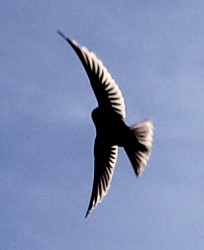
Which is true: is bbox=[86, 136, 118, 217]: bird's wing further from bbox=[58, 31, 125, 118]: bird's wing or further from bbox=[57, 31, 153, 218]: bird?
bbox=[58, 31, 125, 118]: bird's wing

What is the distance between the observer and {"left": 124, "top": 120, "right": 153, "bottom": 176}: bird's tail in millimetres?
8680

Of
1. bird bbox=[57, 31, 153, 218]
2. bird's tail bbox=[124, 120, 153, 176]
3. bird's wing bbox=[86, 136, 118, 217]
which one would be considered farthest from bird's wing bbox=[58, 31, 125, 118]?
bird's wing bbox=[86, 136, 118, 217]

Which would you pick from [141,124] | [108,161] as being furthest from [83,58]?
[108,161]

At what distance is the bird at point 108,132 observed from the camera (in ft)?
26.5

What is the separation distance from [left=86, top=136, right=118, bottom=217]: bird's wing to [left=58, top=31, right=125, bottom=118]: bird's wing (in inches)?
37.6

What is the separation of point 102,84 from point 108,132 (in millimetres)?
733

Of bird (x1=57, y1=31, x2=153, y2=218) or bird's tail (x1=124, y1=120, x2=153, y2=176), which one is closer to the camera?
bird (x1=57, y1=31, x2=153, y2=218)

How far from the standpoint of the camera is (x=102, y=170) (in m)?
9.34

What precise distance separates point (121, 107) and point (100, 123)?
385mm

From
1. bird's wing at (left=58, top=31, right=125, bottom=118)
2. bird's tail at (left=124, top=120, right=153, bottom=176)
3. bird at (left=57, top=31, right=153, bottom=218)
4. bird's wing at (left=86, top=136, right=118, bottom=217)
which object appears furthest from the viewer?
bird's wing at (left=86, top=136, right=118, bottom=217)

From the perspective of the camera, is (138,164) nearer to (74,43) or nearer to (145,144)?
(145,144)

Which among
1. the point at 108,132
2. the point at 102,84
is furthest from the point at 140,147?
the point at 102,84

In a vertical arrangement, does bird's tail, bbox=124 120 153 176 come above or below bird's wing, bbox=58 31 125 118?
below

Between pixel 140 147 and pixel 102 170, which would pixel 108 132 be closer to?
pixel 140 147
